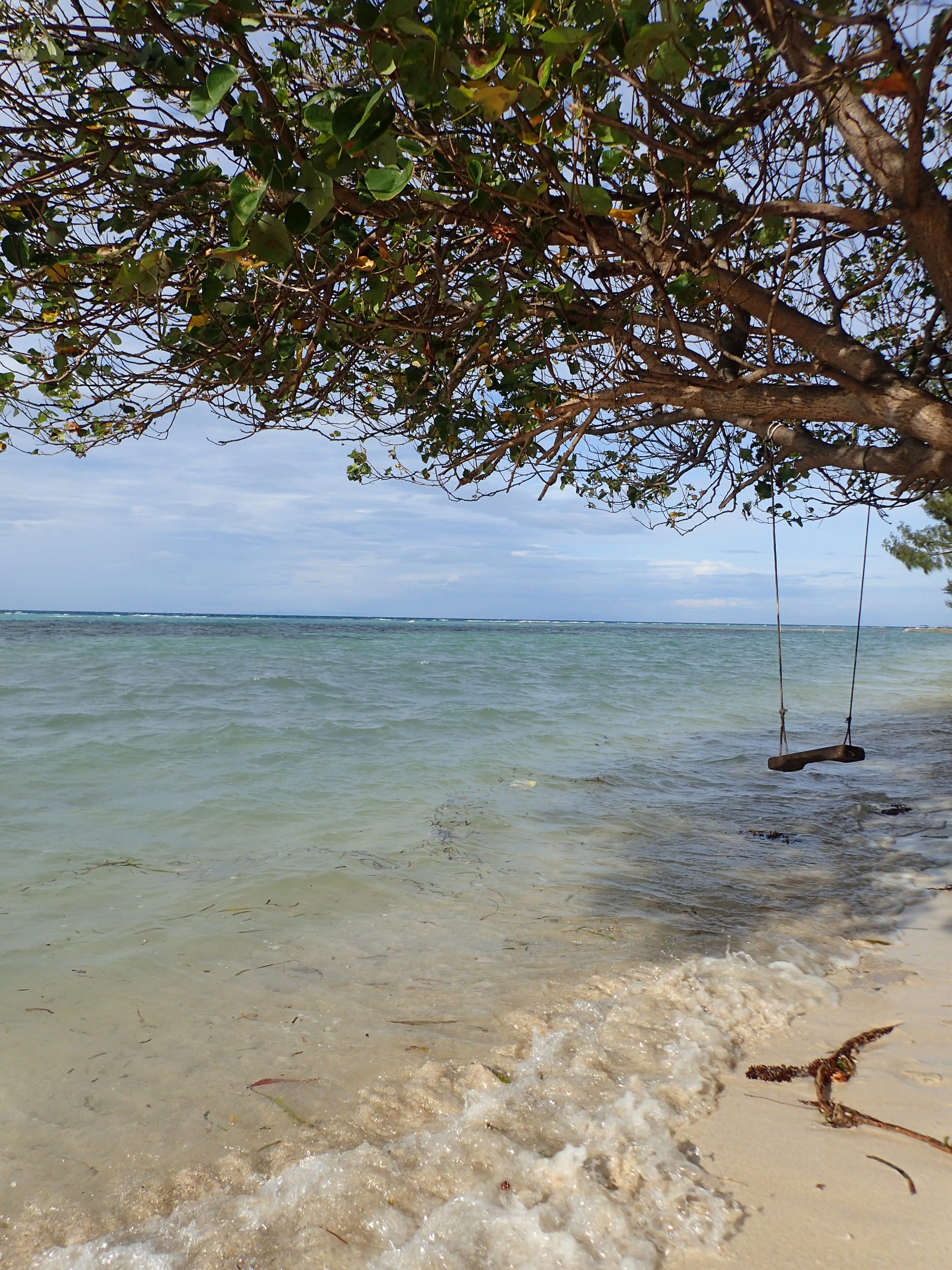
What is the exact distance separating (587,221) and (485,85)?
1281mm

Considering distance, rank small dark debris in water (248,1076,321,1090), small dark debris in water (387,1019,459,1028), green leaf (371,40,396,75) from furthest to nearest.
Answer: small dark debris in water (387,1019,459,1028)
small dark debris in water (248,1076,321,1090)
green leaf (371,40,396,75)

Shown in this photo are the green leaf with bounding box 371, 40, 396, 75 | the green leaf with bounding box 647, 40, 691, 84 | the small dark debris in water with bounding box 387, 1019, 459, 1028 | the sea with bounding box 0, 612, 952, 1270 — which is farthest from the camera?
the small dark debris in water with bounding box 387, 1019, 459, 1028

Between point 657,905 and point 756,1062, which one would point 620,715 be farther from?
point 756,1062

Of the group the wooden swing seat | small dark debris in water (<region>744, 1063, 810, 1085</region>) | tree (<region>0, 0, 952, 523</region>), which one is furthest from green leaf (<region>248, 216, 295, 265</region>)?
the wooden swing seat

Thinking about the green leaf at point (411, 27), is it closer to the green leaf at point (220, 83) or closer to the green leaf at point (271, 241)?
the green leaf at point (220, 83)

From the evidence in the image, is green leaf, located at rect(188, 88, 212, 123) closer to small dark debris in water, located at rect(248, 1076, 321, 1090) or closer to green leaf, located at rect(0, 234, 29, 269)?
green leaf, located at rect(0, 234, 29, 269)

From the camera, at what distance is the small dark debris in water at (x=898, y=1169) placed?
1827mm

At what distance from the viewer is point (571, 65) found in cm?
217

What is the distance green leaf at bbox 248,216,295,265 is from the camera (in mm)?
1938

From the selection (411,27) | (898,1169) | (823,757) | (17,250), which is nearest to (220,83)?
(411,27)

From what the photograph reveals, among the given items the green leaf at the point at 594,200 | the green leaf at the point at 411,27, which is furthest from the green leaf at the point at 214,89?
the green leaf at the point at 594,200

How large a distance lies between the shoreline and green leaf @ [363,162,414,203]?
2567 millimetres

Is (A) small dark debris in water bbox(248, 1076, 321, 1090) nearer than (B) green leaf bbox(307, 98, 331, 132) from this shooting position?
No

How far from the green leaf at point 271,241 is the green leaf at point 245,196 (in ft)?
0.23
